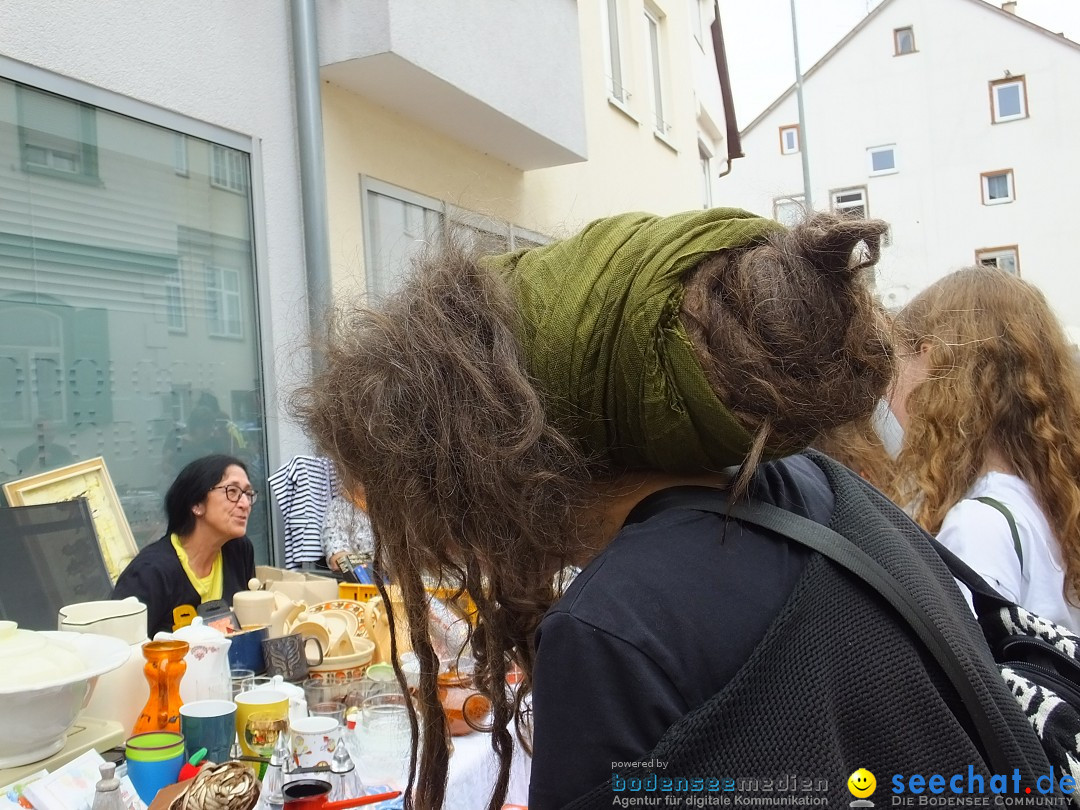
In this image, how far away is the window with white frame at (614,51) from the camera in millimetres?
9633

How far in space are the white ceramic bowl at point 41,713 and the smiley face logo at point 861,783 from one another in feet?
4.99

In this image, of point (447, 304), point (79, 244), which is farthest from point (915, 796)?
point (79, 244)

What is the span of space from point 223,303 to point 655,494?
4155mm

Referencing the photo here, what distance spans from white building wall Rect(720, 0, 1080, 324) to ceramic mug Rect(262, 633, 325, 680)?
1011 inches

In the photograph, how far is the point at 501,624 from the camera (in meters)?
1.15

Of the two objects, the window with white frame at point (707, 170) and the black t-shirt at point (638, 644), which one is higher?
the window with white frame at point (707, 170)

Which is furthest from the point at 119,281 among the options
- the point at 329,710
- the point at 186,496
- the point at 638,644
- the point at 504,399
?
the point at 638,644

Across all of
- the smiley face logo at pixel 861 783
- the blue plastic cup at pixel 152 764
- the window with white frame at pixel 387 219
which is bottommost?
the blue plastic cup at pixel 152 764

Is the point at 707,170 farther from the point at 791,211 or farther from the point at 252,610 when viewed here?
the point at 791,211

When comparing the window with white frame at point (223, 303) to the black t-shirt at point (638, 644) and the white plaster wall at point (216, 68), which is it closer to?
the white plaster wall at point (216, 68)

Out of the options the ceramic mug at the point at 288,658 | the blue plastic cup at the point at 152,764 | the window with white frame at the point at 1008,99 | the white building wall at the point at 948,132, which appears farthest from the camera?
the window with white frame at the point at 1008,99

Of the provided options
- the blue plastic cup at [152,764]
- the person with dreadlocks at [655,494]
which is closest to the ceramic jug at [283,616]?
the blue plastic cup at [152,764]

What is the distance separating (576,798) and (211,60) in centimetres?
463

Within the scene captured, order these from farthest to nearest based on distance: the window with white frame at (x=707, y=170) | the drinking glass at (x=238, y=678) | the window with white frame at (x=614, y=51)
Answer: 1. the window with white frame at (x=707, y=170)
2. the window with white frame at (x=614, y=51)
3. the drinking glass at (x=238, y=678)
